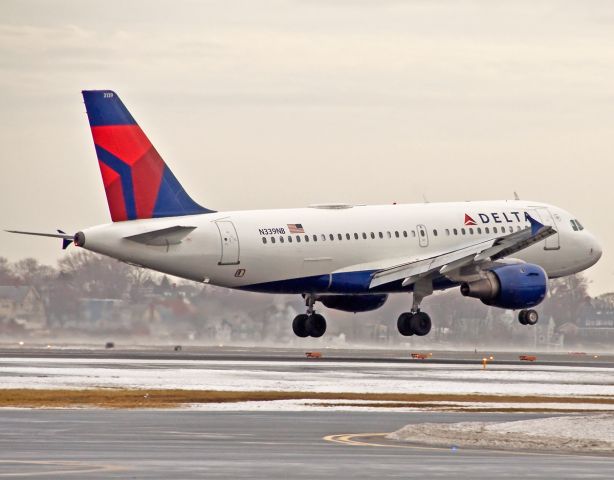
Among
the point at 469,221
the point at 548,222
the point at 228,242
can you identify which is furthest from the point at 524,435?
the point at 548,222

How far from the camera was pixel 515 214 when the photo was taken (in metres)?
79.6

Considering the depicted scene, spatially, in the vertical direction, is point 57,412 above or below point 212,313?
below

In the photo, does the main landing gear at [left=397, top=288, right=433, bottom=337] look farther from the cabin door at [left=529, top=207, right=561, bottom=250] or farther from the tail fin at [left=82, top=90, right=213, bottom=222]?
the tail fin at [left=82, top=90, right=213, bottom=222]

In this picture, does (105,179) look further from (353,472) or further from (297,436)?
(353,472)

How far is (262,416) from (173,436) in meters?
6.84

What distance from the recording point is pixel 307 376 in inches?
2413

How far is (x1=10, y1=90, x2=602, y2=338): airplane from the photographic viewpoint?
72.0 meters

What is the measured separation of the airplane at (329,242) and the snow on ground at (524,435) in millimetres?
35563

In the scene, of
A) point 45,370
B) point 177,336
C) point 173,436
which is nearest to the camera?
point 173,436

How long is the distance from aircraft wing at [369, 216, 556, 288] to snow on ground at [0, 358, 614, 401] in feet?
16.5

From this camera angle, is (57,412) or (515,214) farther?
(515,214)

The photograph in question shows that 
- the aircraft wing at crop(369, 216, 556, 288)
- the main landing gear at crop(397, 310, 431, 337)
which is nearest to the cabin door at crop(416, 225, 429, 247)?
the aircraft wing at crop(369, 216, 556, 288)

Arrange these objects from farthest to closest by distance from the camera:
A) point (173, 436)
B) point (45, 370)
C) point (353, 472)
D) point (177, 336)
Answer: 1. point (177, 336)
2. point (45, 370)
3. point (173, 436)
4. point (353, 472)

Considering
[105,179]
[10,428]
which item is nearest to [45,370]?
[105,179]
